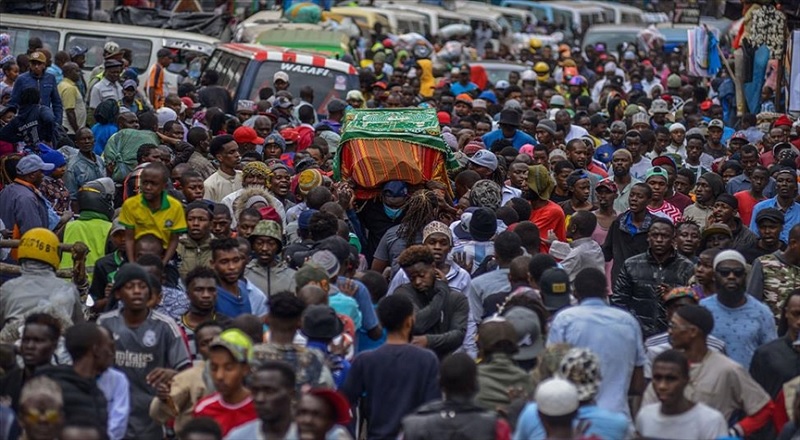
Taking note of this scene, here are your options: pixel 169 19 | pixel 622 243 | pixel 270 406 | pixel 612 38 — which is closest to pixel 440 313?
pixel 622 243

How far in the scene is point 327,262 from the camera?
9.88 m

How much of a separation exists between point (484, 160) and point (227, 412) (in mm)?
6564

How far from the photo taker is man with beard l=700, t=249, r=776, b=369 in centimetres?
957

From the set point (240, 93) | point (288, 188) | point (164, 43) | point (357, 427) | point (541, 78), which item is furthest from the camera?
point (541, 78)

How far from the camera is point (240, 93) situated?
20.3 metres

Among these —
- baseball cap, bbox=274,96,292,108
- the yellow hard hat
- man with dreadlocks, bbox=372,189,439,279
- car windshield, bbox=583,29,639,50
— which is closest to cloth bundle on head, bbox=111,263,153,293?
the yellow hard hat

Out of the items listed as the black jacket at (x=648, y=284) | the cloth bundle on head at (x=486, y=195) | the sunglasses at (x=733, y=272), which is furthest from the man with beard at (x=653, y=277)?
the cloth bundle on head at (x=486, y=195)

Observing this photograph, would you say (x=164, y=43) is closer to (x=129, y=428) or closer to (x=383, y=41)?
(x=383, y=41)

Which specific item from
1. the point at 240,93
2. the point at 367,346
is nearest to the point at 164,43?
the point at 240,93

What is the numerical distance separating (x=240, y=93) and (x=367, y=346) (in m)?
11.0

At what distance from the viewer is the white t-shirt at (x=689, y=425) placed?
25.4 ft

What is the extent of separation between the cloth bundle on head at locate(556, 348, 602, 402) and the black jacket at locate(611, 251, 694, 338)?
3.08 m

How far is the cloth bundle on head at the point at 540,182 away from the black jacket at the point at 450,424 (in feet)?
19.3

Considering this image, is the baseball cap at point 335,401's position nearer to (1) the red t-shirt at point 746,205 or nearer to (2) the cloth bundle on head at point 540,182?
(2) the cloth bundle on head at point 540,182
